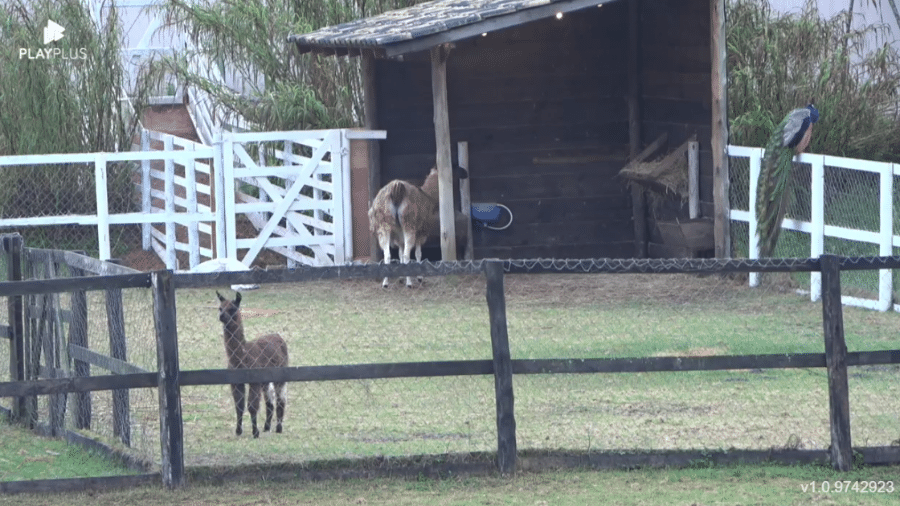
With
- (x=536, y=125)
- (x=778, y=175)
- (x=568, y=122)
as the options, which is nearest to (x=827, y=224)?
(x=778, y=175)

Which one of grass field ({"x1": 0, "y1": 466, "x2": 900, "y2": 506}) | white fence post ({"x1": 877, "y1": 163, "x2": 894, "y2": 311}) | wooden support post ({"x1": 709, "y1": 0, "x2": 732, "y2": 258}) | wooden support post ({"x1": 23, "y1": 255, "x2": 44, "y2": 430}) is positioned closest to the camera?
grass field ({"x1": 0, "y1": 466, "x2": 900, "y2": 506})

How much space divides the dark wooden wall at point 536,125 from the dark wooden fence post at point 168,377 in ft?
29.9

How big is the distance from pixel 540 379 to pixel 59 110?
9132mm

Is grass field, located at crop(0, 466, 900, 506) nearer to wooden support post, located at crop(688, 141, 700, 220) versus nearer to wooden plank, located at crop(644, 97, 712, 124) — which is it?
wooden support post, located at crop(688, 141, 700, 220)

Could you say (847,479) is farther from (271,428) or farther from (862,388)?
(271,428)

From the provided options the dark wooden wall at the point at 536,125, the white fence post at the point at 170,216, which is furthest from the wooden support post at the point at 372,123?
the white fence post at the point at 170,216

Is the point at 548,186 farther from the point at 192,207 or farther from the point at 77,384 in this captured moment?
the point at 77,384

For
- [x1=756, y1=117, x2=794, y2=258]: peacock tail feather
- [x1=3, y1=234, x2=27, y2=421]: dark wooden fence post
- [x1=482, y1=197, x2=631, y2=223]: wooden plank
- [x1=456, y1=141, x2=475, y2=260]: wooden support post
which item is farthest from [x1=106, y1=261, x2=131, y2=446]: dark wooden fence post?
[x1=482, y1=197, x2=631, y2=223]: wooden plank

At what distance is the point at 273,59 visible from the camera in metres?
18.2

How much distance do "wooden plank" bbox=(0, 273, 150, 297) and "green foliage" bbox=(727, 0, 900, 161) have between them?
33.5 feet

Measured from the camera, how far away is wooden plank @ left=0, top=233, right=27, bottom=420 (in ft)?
29.2

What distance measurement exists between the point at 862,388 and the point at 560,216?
24.7ft

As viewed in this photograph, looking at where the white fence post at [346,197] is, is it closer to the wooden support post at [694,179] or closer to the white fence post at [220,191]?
the white fence post at [220,191]

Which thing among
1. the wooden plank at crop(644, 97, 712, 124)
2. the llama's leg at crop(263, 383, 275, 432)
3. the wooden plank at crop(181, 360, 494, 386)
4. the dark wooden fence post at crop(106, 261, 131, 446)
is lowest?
the llama's leg at crop(263, 383, 275, 432)
